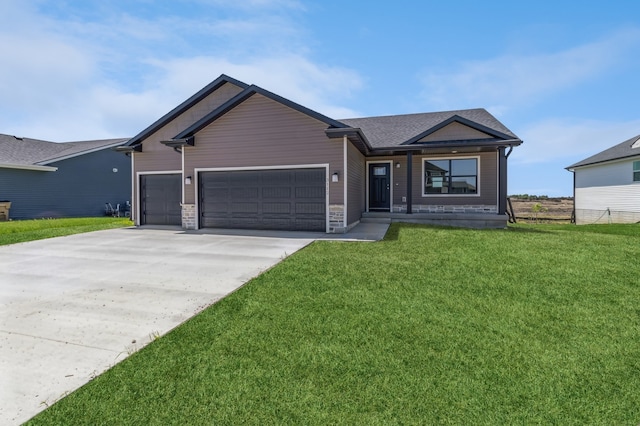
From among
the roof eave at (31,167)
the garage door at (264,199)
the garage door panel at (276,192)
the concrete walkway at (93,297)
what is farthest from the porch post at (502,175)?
the roof eave at (31,167)

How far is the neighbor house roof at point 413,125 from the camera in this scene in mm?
12477

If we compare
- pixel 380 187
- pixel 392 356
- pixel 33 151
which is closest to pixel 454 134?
pixel 380 187

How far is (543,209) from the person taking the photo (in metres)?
21.5

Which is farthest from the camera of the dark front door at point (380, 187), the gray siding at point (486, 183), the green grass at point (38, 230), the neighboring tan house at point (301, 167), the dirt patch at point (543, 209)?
the dirt patch at point (543, 209)

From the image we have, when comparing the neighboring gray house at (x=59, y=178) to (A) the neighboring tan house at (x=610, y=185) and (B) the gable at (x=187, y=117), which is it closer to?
(B) the gable at (x=187, y=117)

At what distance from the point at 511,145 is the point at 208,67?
1288 cm

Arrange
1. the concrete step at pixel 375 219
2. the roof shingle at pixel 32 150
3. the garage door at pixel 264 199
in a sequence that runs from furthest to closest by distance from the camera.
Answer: the roof shingle at pixel 32 150 < the concrete step at pixel 375 219 < the garage door at pixel 264 199

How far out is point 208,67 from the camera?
1347 cm

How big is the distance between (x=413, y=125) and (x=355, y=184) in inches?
217

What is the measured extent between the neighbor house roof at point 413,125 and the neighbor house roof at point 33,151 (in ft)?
56.0

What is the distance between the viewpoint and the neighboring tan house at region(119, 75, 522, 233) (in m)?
10.4

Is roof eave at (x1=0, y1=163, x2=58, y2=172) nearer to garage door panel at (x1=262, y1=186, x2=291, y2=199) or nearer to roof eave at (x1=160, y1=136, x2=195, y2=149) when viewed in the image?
roof eave at (x1=160, y1=136, x2=195, y2=149)

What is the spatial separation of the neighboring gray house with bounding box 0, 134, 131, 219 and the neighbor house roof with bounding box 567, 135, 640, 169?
3220 cm

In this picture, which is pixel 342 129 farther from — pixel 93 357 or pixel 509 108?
pixel 509 108
